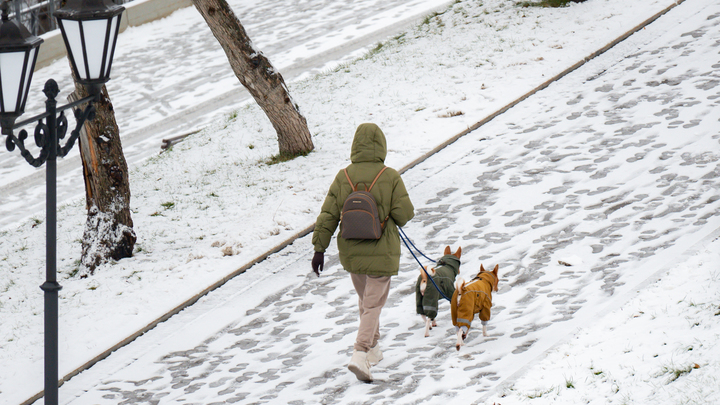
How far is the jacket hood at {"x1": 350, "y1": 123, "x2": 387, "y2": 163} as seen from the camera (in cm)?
588

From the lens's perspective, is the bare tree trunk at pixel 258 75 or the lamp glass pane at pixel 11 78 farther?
the bare tree trunk at pixel 258 75

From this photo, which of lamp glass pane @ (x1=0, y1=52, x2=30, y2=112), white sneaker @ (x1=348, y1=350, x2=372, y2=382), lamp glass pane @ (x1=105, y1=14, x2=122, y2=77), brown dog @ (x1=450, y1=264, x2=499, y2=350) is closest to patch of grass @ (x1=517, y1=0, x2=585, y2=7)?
brown dog @ (x1=450, y1=264, x2=499, y2=350)

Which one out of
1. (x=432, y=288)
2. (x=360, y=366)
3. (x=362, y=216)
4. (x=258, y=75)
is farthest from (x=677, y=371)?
(x=258, y=75)

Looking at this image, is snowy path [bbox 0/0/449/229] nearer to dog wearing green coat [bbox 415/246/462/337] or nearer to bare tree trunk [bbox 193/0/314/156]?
bare tree trunk [bbox 193/0/314/156]

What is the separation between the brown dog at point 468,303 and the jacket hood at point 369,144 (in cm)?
126

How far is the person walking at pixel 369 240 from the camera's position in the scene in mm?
5797

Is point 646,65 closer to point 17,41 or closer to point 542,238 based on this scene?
point 542,238

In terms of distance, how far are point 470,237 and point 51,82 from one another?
507 cm

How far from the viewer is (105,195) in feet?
30.0

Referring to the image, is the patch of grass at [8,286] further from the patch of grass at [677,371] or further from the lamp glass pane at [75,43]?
the patch of grass at [677,371]

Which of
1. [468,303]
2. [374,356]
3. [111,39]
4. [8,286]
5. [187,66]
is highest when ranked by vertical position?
[111,39]

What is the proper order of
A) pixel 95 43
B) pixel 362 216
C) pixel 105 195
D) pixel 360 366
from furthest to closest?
pixel 105 195
pixel 360 366
pixel 362 216
pixel 95 43

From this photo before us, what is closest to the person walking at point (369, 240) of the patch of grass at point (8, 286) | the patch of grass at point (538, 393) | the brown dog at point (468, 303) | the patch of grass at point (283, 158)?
the brown dog at point (468, 303)

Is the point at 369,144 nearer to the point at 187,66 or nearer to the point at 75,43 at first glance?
the point at 75,43
